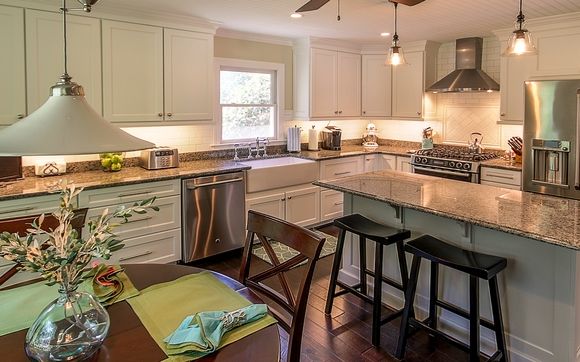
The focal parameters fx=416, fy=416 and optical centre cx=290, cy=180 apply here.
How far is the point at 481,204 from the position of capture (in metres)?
2.57

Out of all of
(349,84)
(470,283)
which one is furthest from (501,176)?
(470,283)

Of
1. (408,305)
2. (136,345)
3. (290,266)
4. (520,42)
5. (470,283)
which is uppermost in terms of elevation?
(520,42)

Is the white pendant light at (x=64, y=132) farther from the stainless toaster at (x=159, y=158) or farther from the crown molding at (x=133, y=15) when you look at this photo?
the stainless toaster at (x=159, y=158)

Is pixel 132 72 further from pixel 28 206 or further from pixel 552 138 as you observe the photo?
pixel 552 138

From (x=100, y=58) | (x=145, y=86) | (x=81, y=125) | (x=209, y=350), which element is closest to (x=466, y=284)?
(x=209, y=350)

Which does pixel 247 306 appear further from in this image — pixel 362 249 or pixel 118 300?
pixel 362 249

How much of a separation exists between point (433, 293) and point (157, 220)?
2.39 meters

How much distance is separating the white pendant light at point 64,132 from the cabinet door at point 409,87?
4854 mm

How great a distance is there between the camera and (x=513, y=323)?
241 cm

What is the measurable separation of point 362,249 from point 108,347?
6.99 feet

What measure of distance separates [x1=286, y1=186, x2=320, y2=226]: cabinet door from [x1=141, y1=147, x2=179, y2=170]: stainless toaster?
132cm

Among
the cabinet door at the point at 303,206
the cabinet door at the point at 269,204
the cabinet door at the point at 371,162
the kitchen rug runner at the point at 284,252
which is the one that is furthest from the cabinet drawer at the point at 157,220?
the cabinet door at the point at 371,162

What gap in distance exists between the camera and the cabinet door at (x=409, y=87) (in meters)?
5.47

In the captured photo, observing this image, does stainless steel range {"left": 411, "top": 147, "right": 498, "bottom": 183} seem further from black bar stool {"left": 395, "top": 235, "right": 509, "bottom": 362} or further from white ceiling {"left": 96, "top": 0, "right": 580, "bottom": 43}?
black bar stool {"left": 395, "top": 235, "right": 509, "bottom": 362}
